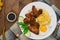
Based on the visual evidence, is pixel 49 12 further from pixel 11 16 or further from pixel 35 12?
pixel 11 16

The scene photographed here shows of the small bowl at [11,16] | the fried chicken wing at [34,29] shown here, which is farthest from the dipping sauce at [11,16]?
the fried chicken wing at [34,29]

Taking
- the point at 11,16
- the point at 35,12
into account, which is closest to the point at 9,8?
the point at 11,16

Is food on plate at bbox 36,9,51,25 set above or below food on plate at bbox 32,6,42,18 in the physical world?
below

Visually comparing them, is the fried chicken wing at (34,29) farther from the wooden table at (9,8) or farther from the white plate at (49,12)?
the wooden table at (9,8)

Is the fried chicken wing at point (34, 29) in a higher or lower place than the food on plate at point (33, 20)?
lower

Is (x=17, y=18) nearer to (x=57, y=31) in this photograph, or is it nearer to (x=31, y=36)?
(x=31, y=36)

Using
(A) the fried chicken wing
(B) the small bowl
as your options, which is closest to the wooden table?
Result: (B) the small bowl

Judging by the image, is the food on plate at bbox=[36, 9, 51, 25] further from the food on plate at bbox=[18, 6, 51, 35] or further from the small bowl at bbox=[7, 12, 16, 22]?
the small bowl at bbox=[7, 12, 16, 22]

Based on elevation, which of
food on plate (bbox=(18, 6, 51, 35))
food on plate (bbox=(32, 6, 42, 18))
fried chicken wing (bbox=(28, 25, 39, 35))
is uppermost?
food on plate (bbox=(32, 6, 42, 18))
